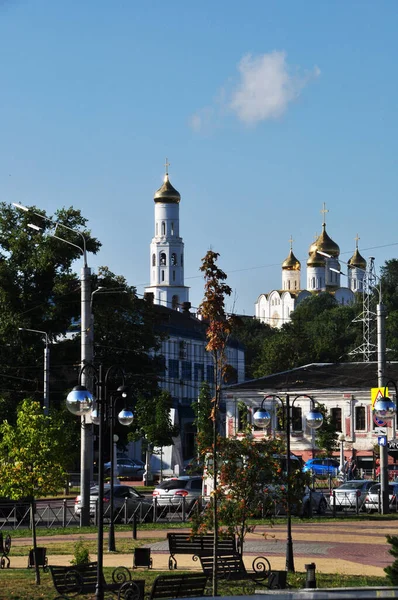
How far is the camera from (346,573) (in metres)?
22.6

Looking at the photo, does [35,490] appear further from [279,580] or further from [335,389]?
[335,389]

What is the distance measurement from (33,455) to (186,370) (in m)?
84.5

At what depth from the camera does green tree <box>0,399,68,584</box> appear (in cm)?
2673

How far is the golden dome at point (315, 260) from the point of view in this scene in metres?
174

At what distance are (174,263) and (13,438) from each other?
128440mm

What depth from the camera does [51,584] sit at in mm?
21250

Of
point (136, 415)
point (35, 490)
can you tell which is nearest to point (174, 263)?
point (136, 415)

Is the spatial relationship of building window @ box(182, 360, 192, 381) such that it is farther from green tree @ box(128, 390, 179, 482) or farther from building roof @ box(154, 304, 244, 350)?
green tree @ box(128, 390, 179, 482)

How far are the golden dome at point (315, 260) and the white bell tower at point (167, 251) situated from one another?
26.4m

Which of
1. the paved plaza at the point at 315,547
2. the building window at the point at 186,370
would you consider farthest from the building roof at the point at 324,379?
the building window at the point at 186,370

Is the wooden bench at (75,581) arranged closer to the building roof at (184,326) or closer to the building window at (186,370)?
the building roof at (184,326)

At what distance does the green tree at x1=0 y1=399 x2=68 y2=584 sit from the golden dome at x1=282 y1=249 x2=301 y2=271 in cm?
16068

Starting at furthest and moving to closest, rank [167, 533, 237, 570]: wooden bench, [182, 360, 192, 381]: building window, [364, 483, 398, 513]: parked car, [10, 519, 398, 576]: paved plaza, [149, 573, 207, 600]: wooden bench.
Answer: [182, 360, 192, 381]: building window → [364, 483, 398, 513]: parked car → [10, 519, 398, 576]: paved plaza → [167, 533, 237, 570]: wooden bench → [149, 573, 207, 600]: wooden bench

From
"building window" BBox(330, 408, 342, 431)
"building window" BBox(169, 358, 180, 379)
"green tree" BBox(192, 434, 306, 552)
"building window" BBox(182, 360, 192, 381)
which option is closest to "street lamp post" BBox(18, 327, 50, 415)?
"building window" BBox(330, 408, 342, 431)
